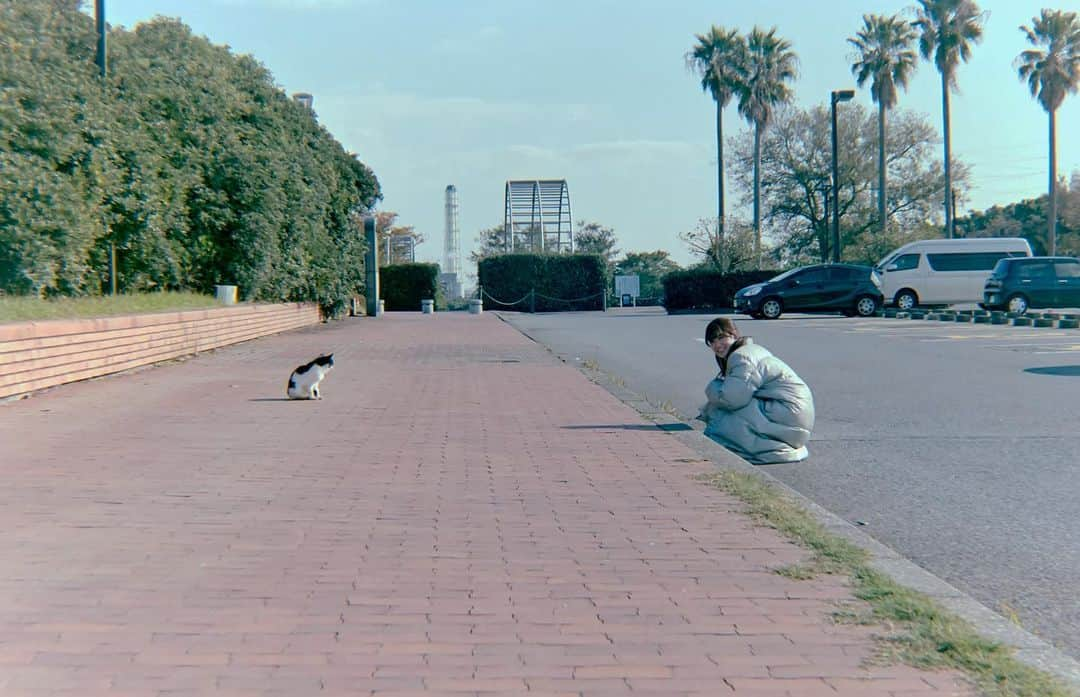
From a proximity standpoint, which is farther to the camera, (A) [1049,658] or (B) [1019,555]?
(B) [1019,555]

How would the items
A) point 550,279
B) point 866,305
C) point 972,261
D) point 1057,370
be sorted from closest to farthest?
point 1057,370 → point 866,305 → point 972,261 → point 550,279

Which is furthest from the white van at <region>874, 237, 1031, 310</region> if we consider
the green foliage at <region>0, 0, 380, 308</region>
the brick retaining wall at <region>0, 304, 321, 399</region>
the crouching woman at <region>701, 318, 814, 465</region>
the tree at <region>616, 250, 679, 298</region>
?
the tree at <region>616, 250, 679, 298</region>

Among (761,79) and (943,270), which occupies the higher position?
(761,79)

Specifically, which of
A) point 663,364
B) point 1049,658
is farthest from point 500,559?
point 663,364

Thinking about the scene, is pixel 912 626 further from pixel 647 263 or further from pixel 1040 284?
pixel 647 263

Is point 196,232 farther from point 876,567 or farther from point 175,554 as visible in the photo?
point 876,567

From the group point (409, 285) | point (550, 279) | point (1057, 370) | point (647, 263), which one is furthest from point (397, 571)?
point (647, 263)

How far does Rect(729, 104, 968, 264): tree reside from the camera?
6281 cm

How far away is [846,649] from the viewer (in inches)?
157

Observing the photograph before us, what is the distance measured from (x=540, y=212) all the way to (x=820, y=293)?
42.3 meters

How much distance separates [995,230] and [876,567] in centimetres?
8121

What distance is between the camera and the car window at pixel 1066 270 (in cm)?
2953

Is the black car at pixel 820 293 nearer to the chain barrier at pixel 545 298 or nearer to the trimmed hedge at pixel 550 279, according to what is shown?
the chain barrier at pixel 545 298

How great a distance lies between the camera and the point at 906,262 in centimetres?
3553
